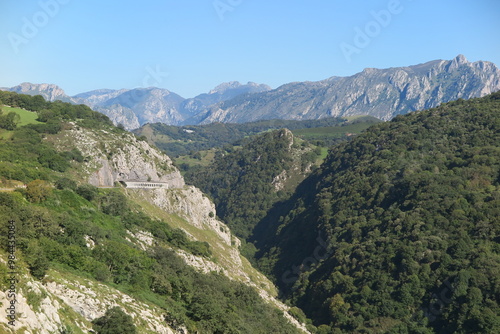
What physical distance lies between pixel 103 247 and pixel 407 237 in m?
88.5

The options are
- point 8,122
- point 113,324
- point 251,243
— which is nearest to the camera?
point 113,324

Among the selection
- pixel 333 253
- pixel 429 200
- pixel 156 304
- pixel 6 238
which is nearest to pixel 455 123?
pixel 429 200

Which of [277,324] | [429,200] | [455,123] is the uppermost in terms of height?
[455,123]

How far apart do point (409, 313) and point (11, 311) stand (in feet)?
305

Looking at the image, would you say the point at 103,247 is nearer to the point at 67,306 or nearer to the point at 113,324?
the point at 67,306

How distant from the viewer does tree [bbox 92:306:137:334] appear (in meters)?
36.5

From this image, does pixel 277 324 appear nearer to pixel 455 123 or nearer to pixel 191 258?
pixel 191 258

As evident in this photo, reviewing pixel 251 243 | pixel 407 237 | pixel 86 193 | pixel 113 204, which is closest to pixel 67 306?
pixel 86 193

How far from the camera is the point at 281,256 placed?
16438cm

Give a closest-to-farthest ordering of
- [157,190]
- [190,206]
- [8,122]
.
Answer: [8,122] < [157,190] < [190,206]

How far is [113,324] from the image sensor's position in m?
37.0

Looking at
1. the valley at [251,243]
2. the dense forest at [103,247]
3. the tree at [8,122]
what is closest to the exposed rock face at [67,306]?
the valley at [251,243]

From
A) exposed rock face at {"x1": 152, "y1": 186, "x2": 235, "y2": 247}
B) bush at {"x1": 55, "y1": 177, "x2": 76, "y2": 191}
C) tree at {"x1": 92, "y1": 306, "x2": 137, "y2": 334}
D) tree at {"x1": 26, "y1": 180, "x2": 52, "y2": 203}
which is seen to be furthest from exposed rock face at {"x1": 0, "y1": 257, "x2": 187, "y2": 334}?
exposed rock face at {"x1": 152, "y1": 186, "x2": 235, "y2": 247}

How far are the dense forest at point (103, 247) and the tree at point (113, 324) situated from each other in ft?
0.74
